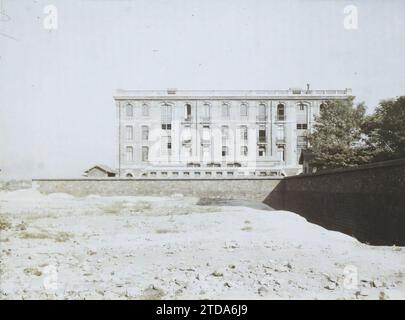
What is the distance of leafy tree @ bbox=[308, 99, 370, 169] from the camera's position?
26656 millimetres

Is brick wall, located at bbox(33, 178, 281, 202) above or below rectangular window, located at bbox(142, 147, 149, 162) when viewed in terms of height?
below

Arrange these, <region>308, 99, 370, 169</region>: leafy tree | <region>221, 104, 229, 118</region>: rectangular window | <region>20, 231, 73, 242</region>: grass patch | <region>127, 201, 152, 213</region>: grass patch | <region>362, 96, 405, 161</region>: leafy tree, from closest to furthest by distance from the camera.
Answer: <region>20, 231, 73, 242</region>: grass patch
<region>127, 201, 152, 213</region>: grass patch
<region>362, 96, 405, 161</region>: leafy tree
<region>308, 99, 370, 169</region>: leafy tree
<region>221, 104, 229, 118</region>: rectangular window

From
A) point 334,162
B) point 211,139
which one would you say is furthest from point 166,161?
point 334,162

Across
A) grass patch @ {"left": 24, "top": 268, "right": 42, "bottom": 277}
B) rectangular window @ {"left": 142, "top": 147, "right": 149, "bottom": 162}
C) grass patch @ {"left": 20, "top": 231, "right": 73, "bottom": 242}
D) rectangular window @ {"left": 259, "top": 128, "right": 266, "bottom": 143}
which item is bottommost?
grass patch @ {"left": 20, "top": 231, "right": 73, "bottom": 242}

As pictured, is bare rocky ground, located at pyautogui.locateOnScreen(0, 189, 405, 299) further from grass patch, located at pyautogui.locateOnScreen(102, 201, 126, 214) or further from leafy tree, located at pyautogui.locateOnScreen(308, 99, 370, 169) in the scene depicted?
leafy tree, located at pyautogui.locateOnScreen(308, 99, 370, 169)

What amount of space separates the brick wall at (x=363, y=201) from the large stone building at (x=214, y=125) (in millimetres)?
23988

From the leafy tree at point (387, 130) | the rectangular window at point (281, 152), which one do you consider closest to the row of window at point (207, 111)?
the rectangular window at point (281, 152)

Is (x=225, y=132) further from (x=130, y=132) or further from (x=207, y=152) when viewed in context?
(x=130, y=132)

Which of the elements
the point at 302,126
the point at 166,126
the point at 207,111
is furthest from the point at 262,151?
the point at 166,126

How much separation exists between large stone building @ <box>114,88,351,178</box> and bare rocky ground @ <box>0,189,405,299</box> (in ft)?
107

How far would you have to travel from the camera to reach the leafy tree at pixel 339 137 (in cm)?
2666

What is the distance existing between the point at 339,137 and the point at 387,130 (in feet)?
11.7

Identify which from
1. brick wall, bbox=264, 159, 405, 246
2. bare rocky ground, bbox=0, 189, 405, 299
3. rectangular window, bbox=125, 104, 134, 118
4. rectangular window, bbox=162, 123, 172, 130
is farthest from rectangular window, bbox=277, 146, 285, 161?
Answer: bare rocky ground, bbox=0, 189, 405, 299
